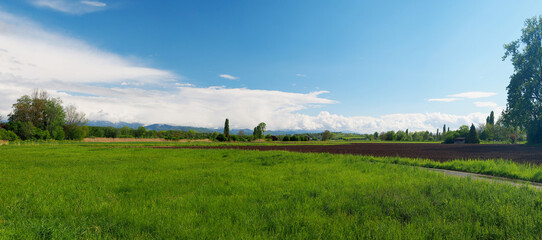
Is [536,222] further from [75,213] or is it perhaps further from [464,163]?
[464,163]

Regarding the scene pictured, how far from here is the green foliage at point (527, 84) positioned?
143 ft

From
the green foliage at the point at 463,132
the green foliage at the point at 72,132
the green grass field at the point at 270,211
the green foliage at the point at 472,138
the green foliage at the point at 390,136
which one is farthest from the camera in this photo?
the green foliage at the point at 390,136

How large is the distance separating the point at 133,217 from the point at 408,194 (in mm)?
8354

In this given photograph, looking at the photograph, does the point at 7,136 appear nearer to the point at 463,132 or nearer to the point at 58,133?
the point at 58,133

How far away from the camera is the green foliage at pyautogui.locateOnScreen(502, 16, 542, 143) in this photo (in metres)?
43.4

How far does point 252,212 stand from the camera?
607 cm

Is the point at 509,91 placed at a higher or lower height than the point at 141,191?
higher

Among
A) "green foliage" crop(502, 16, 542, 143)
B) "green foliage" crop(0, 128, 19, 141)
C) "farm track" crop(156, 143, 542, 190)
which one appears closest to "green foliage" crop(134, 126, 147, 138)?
"green foliage" crop(0, 128, 19, 141)

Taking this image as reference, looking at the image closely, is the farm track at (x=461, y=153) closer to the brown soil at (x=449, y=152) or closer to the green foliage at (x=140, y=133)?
the brown soil at (x=449, y=152)

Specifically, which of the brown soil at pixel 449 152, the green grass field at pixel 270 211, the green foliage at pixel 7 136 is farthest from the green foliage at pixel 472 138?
the green foliage at pixel 7 136

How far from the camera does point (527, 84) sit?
42.9 meters

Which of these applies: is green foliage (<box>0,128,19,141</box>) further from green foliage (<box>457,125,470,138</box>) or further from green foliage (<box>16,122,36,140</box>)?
green foliage (<box>457,125,470,138</box>)

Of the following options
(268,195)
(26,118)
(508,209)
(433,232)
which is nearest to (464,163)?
(508,209)

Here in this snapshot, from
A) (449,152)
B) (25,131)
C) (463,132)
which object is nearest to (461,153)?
(449,152)
